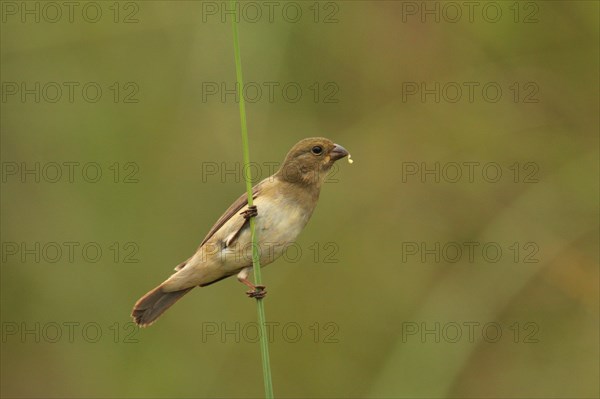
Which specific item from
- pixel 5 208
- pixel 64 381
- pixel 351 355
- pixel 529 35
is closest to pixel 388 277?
pixel 351 355

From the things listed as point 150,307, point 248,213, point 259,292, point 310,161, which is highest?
point 310,161

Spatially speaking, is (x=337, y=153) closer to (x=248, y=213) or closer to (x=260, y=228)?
(x=260, y=228)

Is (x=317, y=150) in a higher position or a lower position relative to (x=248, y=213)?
higher

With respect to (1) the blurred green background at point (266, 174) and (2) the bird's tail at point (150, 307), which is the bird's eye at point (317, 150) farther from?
(2) the bird's tail at point (150, 307)

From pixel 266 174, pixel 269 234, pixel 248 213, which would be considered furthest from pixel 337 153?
pixel 266 174

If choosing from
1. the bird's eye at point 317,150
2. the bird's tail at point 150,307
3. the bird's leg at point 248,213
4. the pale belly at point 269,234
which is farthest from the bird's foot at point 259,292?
the bird's eye at point 317,150

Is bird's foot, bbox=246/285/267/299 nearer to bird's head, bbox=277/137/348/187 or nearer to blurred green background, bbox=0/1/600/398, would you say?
bird's head, bbox=277/137/348/187
